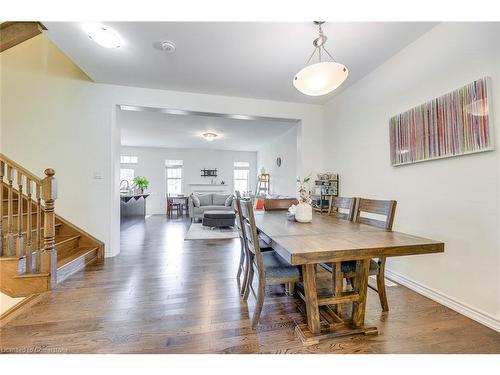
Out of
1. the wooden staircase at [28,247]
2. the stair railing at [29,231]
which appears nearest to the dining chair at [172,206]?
the wooden staircase at [28,247]

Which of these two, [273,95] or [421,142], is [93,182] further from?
[421,142]

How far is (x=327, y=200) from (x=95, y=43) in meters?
3.63

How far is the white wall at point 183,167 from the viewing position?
26.8 feet

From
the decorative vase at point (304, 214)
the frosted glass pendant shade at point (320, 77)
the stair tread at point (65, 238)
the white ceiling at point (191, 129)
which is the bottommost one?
the stair tread at point (65, 238)

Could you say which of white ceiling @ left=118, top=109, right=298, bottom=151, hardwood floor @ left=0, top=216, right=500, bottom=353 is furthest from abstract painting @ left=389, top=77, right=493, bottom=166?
white ceiling @ left=118, top=109, right=298, bottom=151

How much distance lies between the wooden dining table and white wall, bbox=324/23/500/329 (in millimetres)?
808

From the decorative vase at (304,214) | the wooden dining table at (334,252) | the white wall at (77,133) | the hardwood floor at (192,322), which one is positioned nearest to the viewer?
the wooden dining table at (334,252)

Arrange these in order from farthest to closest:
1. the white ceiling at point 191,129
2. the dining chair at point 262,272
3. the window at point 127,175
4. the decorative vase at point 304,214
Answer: the window at point 127,175, the white ceiling at point 191,129, the decorative vase at point 304,214, the dining chair at point 262,272

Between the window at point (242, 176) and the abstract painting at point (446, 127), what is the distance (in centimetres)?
688

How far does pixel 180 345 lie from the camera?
1.35m

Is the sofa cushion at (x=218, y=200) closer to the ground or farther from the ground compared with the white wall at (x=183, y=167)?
closer to the ground

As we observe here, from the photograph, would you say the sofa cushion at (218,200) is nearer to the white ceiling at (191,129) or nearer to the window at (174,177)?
the white ceiling at (191,129)

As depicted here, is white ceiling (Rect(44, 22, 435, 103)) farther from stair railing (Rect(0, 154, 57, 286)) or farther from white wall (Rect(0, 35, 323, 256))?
stair railing (Rect(0, 154, 57, 286))
